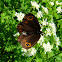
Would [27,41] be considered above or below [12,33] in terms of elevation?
below

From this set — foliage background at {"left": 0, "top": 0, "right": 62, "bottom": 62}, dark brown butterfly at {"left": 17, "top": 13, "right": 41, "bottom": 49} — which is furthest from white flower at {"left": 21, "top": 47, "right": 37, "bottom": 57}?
dark brown butterfly at {"left": 17, "top": 13, "right": 41, "bottom": 49}

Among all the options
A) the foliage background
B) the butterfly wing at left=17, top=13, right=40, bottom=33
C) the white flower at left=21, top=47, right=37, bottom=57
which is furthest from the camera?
the foliage background

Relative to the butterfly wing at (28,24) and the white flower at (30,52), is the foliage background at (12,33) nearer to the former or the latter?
the white flower at (30,52)

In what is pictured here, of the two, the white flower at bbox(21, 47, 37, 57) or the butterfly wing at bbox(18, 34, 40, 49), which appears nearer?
the butterfly wing at bbox(18, 34, 40, 49)

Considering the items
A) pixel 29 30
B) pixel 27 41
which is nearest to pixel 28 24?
pixel 29 30

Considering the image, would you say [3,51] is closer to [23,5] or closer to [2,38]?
[2,38]

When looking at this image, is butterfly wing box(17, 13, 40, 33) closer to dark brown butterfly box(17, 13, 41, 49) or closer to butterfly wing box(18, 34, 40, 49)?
dark brown butterfly box(17, 13, 41, 49)

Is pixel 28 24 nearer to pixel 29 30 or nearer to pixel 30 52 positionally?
pixel 29 30
